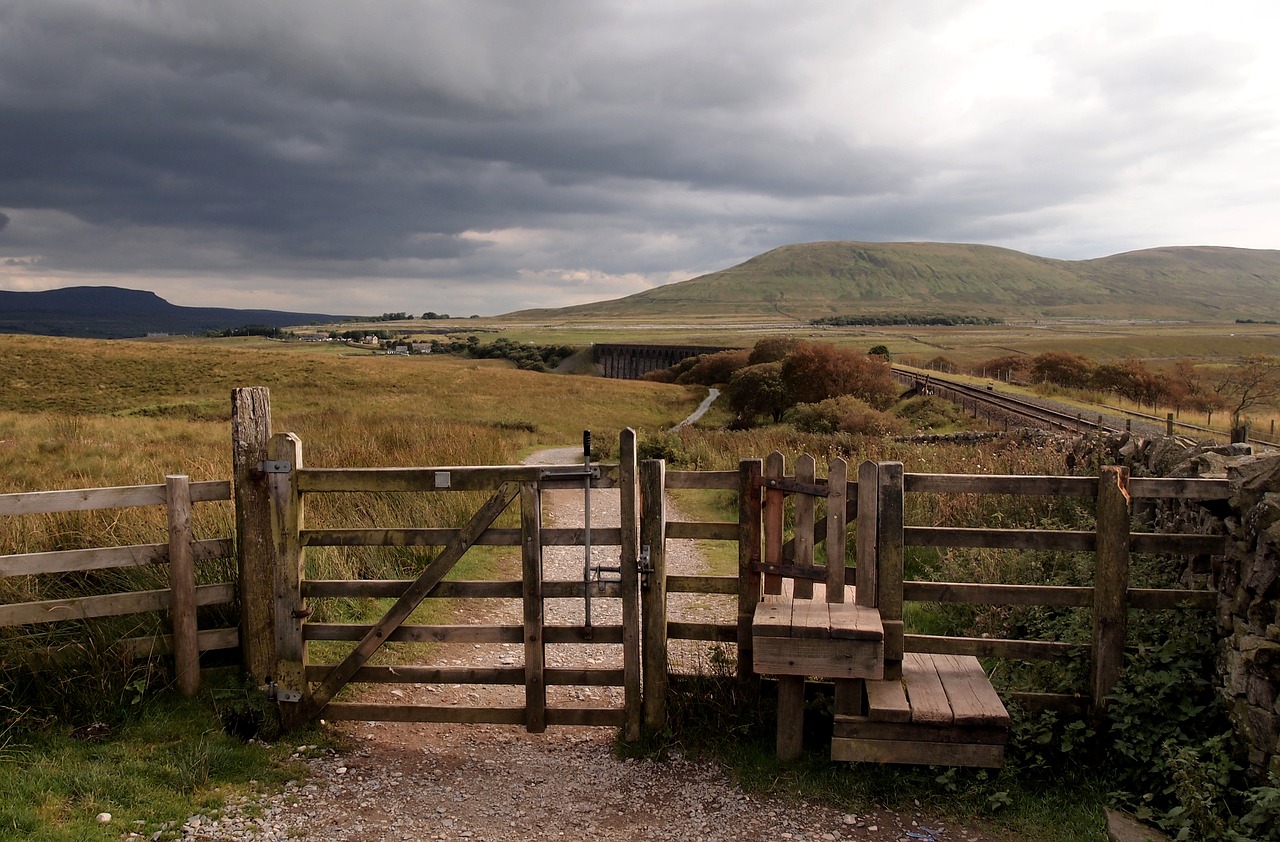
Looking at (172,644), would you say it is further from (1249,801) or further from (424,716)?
(1249,801)

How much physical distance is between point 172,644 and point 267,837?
229 cm

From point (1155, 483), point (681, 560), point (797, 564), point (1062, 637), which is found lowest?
point (681, 560)

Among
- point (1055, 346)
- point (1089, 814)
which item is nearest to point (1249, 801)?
point (1089, 814)

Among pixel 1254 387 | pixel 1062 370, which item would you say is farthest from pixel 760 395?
pixel 1254 387

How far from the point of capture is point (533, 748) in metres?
6.31

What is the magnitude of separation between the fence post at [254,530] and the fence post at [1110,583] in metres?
6.13

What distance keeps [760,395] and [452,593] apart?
36.3 meters

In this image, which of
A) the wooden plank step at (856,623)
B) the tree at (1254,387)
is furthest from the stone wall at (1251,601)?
the tree at (1254,387)

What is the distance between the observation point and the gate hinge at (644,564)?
602 cm

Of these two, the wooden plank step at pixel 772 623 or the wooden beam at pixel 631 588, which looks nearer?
the wooden plank step at pixel 772 623

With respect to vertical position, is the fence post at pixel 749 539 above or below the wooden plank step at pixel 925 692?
above

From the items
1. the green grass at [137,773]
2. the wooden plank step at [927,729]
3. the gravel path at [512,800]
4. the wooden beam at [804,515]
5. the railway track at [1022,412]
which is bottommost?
the gravel path at [512,800]

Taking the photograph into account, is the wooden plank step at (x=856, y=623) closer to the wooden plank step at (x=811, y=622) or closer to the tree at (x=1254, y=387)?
the wooden plank step at (x=811, y=622)

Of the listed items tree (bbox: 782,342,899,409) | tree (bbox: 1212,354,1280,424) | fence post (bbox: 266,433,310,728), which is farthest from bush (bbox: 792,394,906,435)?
tree (bbox: 1212,354,1280,424)
